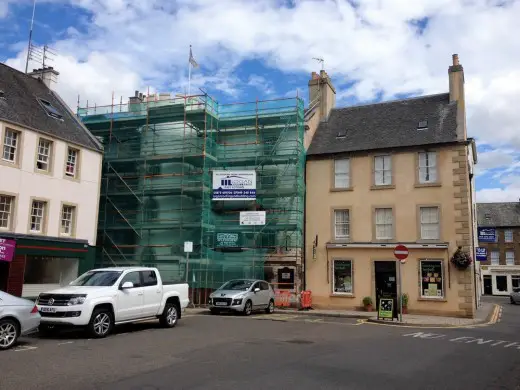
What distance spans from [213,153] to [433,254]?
42.1 feet

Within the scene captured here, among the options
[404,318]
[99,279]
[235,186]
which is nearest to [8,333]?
[99,279]

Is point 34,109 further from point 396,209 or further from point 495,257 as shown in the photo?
point 495,257

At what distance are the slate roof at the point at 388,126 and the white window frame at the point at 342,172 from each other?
61 centimetres

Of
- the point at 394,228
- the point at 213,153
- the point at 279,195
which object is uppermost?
the point at 213,153

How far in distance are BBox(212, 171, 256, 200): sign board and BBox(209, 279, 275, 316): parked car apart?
219 inches

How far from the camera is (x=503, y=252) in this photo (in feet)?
202

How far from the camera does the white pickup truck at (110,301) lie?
41.8 ft

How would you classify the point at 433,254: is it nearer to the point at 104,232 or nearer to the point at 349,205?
the point at 349,205

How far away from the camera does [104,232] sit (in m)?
28.5

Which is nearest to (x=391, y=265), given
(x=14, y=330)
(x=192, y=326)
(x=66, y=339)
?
(x=192, y=326)

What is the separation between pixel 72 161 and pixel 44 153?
179 cm

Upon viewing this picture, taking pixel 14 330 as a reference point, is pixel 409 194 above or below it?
above

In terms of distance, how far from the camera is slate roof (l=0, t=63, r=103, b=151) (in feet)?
74.2

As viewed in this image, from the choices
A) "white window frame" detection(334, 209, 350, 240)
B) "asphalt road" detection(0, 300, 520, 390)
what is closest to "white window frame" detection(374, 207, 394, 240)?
"white window frame" detection(334, 209, 350, 240)
